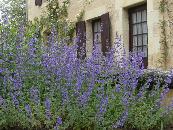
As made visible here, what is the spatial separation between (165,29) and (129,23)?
1.37m

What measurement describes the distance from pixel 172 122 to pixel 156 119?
38 cm

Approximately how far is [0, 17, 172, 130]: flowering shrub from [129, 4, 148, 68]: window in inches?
187

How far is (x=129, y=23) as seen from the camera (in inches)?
374

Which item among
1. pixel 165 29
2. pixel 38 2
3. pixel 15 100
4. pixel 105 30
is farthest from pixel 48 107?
pixel 38 2

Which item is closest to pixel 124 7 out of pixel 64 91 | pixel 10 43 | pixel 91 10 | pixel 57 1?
pixel 91 10

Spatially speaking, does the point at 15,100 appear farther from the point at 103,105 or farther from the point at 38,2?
the point at 38,2

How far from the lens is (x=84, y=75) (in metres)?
3.94

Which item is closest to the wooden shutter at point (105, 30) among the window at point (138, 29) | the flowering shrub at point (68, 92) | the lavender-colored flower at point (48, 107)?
the window at point (138, 29)

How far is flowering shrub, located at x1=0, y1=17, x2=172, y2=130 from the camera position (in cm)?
360

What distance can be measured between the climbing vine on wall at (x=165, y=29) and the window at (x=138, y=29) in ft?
2.40

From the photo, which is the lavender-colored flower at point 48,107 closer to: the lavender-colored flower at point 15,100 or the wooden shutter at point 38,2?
the lavender-colored flower at point 15,100

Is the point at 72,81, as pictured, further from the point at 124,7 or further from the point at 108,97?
the point at 124,7

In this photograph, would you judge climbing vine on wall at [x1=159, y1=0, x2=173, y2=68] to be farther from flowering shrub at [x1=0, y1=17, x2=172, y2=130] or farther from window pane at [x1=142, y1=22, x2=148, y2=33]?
flowering shrub at [x1=0, y1=17, x2=172, y2=130]

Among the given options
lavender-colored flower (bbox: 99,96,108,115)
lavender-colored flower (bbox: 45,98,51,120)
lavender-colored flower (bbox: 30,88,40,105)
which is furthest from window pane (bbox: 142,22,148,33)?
lavender-colored flower (bbox: 45,98,51,120)
